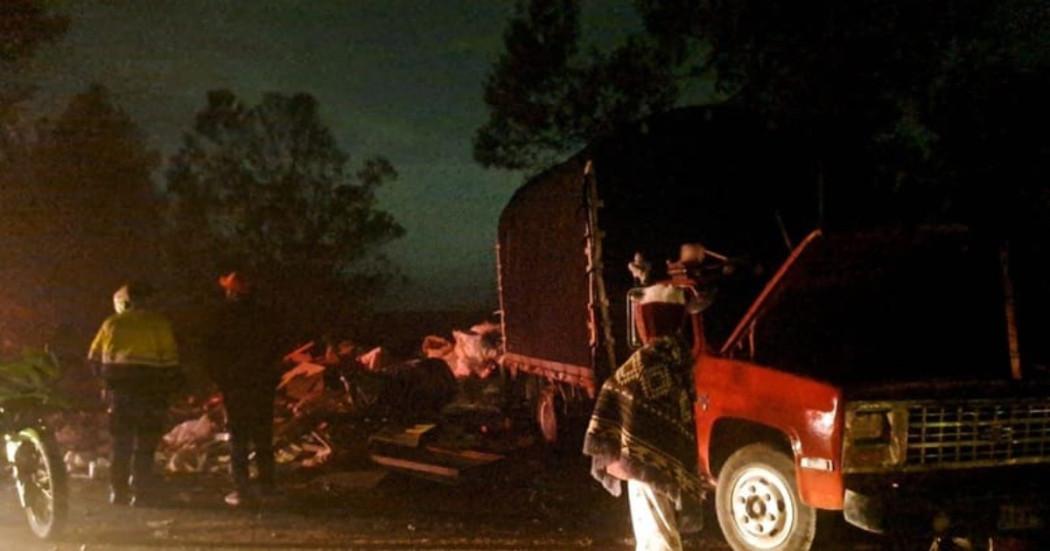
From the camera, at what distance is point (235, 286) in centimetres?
844

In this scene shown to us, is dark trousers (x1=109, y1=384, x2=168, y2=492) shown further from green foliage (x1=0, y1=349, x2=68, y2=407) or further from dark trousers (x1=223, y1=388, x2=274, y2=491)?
green foliage (x1=0, y1=349, x2=68, y2=407)

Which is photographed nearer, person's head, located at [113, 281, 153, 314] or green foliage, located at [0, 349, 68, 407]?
green foliage, located at [0, 349, 68, 407]

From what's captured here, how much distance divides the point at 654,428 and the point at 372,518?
3804 millimetres

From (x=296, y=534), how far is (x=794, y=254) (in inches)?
162

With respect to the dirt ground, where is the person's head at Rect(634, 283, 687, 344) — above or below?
above

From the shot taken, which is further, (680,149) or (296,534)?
(680,149)

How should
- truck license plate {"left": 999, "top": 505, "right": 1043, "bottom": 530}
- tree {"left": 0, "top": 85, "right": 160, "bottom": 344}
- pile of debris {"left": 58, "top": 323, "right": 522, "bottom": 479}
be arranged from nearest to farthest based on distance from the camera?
truck license plate {"left": 999, "top": 505, "right": 1043, "bottom": 530}, pile of debris {"left": 58, "top": 323, "right": 522, "bottom": 479}, tree {"left": 0, "top": 85, "right": 160, "bottom": 344}

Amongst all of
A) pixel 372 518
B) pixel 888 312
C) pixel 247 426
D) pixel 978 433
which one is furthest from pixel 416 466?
pixel 978 433

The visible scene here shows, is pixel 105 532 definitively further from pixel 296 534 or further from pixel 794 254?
pixel 794 254

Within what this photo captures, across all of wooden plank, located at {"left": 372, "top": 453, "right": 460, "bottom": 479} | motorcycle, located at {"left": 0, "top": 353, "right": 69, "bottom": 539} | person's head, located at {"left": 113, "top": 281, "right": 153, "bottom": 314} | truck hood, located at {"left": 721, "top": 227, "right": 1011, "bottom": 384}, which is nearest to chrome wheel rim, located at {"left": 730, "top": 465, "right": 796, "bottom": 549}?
truck hood, located at {"left": 721, "top": 227, "right": 1011, "bottom": 384}

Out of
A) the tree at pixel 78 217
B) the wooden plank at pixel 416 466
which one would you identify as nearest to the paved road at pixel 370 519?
the wooden plank at pixel 416 466

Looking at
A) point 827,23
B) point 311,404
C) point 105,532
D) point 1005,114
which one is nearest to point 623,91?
point 827,23

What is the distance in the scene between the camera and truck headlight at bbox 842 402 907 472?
598cm

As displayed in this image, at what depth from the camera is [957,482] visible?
6164 millimetres
